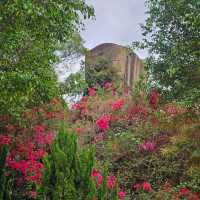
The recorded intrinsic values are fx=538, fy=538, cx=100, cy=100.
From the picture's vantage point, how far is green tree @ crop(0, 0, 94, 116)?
30.2 feet

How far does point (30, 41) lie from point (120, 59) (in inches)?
639

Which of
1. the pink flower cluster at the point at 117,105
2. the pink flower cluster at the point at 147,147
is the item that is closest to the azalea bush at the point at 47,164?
the pink flower cluster at the point at 147,147

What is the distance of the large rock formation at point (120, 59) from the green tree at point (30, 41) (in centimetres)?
1444

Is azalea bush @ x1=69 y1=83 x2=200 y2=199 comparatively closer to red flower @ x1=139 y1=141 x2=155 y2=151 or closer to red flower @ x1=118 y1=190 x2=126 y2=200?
red flower @ x1=139 y1=141 x2=155 y2=151

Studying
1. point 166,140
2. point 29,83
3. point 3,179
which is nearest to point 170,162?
point 166,140

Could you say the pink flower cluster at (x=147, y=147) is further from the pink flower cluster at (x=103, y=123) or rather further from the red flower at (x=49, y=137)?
the red flower at (x=49, y=137)

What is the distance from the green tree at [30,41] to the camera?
30.2 feet

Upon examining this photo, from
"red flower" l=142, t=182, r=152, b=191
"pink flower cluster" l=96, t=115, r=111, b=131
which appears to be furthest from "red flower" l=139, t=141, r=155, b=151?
"pink flower cluster" l=96, t=115, r=111, b=131

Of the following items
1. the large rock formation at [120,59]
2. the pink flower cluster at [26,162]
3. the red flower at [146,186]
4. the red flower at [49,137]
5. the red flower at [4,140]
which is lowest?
the red flower at [146,186]

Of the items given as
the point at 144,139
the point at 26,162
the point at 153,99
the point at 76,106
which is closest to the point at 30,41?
the point at 26,162

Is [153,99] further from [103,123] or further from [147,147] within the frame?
[147,147]

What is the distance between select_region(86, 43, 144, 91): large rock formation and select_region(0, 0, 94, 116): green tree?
14435mm

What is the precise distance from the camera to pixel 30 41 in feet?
34.7

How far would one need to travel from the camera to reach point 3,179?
11.0 meters
